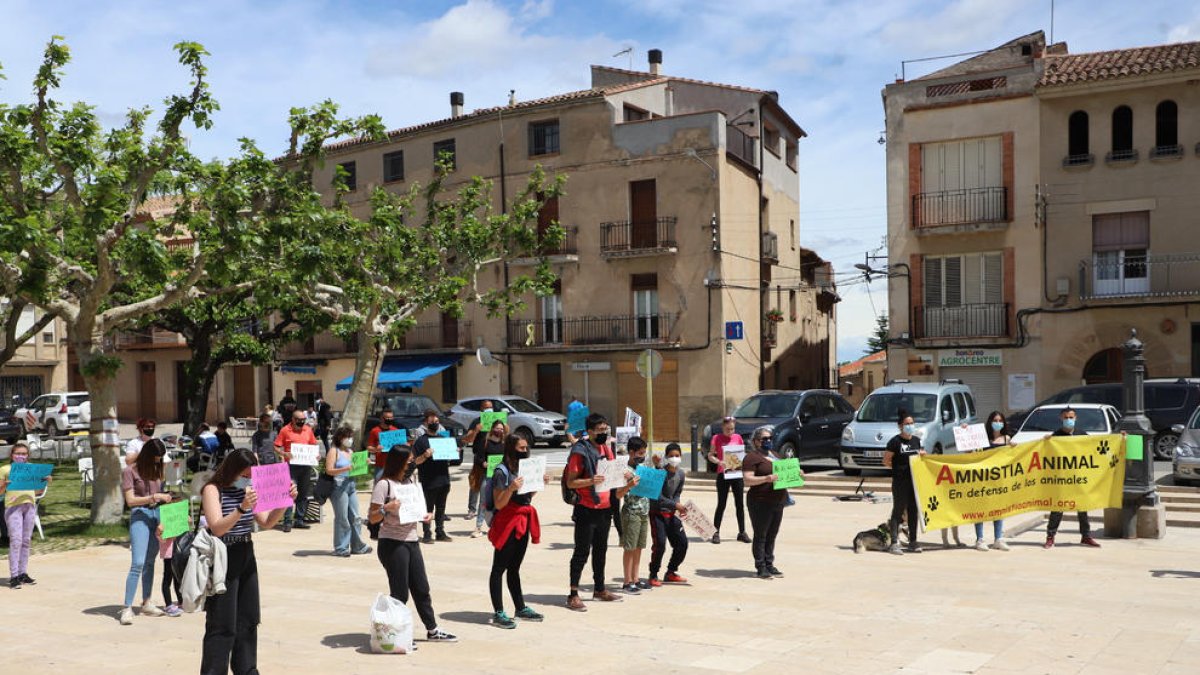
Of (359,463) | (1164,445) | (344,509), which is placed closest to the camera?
(344,509)

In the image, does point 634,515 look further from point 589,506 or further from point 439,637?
point 439,637

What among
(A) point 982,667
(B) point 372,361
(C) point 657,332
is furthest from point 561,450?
→ (A) point 982,667

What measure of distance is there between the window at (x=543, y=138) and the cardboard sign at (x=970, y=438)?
2558cm

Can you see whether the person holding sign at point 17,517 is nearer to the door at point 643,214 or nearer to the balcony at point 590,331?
the balcony at point 590,331

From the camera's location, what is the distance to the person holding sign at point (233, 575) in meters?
7.06

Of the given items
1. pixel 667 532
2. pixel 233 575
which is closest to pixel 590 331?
pixel 667 532

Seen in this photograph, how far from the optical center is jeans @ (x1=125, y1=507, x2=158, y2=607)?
10.2 meters

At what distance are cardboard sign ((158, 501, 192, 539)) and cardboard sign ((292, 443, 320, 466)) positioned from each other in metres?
6.05

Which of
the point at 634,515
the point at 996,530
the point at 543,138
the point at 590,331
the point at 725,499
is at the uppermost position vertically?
the point at 543,138

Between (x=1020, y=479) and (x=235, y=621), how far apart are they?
10.9 meters

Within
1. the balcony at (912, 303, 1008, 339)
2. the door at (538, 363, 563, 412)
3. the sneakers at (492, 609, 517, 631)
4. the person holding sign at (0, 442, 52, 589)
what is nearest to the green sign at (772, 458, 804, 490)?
the sneakers at (492, 609, 517, 631)

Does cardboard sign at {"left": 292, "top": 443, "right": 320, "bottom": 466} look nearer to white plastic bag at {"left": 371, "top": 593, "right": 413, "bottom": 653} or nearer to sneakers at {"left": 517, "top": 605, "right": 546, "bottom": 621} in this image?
sneakers at {"left": 517, "top": 605, "right": 546, "bottom": 621}

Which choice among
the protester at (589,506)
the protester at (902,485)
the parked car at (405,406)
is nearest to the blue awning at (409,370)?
the parked car at (405,406)

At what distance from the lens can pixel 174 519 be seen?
30.0 ft
